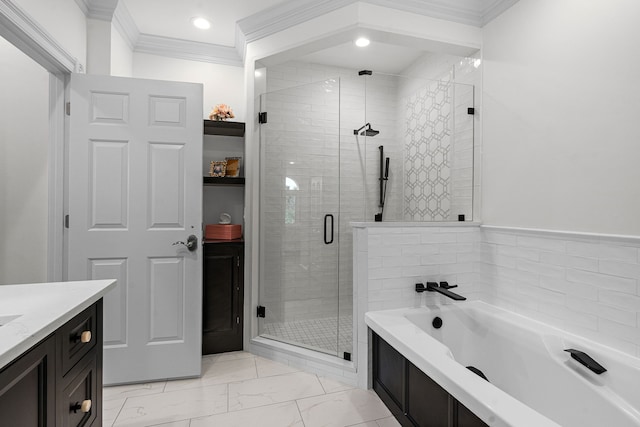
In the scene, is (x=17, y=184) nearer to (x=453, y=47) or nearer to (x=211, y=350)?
(x=211, y=350)

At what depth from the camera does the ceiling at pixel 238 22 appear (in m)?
2.44

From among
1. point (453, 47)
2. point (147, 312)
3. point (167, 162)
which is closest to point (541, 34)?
point (453, 47)

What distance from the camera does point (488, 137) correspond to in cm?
243

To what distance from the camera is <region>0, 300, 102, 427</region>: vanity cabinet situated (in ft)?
2.68

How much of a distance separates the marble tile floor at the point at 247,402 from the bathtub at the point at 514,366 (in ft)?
1.62

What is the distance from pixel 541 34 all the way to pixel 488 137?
0.70m

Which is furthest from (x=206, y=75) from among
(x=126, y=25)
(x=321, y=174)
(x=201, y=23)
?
(x=321, y=174)

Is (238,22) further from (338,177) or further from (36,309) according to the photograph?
(36,309)

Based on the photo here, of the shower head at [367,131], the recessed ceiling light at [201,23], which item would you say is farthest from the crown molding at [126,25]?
the shower head at [367,131]

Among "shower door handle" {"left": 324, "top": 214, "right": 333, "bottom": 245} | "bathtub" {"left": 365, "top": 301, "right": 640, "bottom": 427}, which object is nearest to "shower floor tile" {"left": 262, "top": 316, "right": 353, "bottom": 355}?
"bathtub" {"left": 365, "top": 301, "right": 640, "bottom": 427}

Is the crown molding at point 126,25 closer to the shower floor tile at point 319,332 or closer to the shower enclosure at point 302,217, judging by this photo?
the shower enclosure at point 302,217

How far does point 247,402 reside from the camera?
6.59 ft

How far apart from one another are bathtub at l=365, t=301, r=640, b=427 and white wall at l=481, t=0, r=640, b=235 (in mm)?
635

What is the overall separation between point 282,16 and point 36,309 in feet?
8.33
